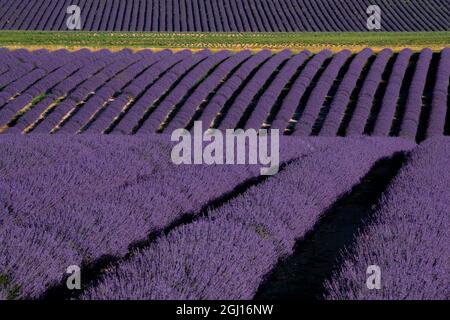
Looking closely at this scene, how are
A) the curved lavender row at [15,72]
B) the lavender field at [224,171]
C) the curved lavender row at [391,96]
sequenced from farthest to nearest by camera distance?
the curved lavender row at [15,72] → the curved lavender row at [391,96] → the lavender field at [224,171]

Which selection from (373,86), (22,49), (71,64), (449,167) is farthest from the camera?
(22,49)

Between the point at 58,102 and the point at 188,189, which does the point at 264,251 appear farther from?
the point at 58,102

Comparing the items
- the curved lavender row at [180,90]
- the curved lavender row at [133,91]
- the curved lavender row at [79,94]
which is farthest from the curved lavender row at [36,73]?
the curved lavender row at [180,90]

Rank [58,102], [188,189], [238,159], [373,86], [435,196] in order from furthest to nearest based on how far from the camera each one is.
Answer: [373,86] → [58,102] → [238,159] → [188,189] → [435,196]

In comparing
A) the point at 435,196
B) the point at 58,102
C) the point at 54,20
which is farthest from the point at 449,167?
the point at 54,20

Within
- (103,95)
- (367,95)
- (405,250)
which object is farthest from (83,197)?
(367,95)

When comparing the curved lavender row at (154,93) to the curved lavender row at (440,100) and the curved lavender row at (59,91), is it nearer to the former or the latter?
the curved lavender row at (59,91)

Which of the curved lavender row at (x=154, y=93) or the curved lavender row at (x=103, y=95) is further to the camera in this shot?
the curved lavender row at (x=154, y=93)
